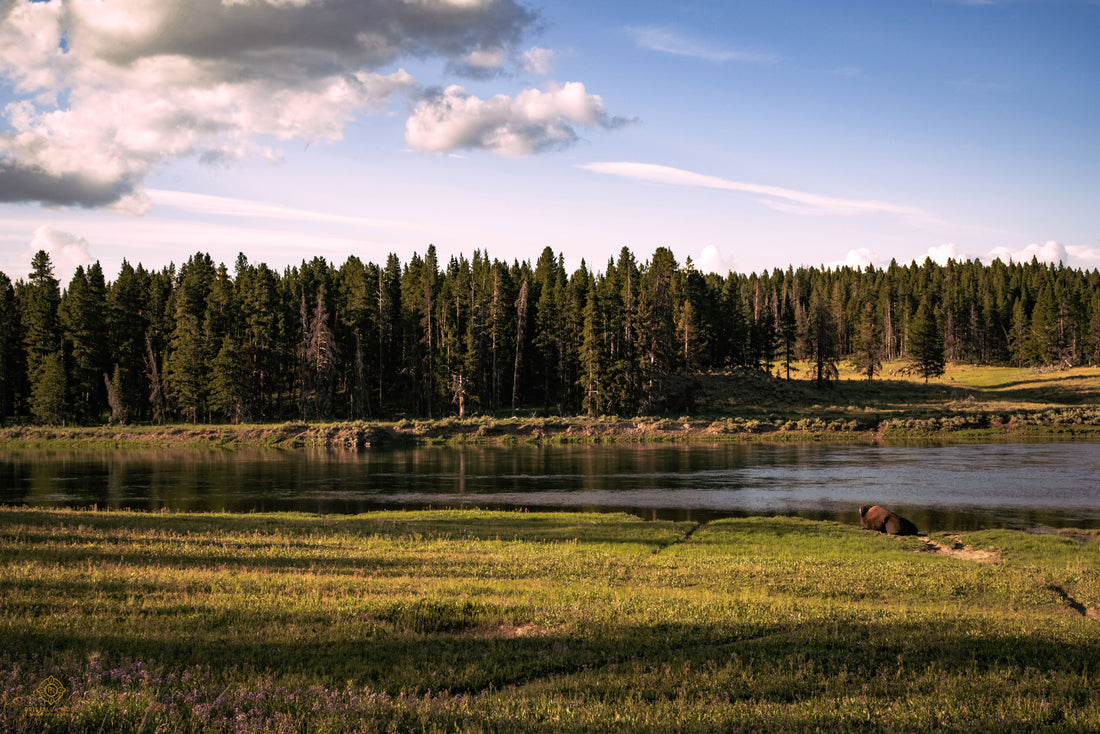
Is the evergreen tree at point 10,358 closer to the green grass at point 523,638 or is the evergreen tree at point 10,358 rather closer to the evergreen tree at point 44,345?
the evergreen tree at point 44,345

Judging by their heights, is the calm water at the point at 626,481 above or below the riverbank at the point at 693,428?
below

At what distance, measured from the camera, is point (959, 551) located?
25.6m

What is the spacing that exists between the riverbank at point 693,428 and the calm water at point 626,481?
29.6 ft

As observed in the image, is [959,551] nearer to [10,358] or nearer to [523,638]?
[523,638]

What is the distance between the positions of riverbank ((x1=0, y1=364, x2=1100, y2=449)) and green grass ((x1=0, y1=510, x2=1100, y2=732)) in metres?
59.0

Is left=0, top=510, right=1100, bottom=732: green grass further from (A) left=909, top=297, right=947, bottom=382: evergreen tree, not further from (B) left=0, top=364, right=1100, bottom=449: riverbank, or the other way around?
(A) left=909, top=297, right=947, bottom=382: evergreen tree

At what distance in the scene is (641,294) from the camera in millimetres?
96500

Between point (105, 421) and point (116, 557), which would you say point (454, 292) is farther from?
point (116, 557)

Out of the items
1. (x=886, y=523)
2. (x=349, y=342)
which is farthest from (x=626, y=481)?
(x=349, y=342)

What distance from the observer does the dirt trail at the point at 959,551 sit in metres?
24.0

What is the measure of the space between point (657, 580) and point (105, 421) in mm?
99325

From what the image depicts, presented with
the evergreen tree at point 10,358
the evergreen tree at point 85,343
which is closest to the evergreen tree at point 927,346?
the evergreen tree at point 85,343

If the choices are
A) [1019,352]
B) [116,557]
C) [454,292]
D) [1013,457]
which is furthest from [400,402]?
[1019,352]

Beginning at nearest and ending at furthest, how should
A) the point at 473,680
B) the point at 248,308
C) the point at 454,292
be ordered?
the point at 473,680
the point at 248,308
the point at 454,292
